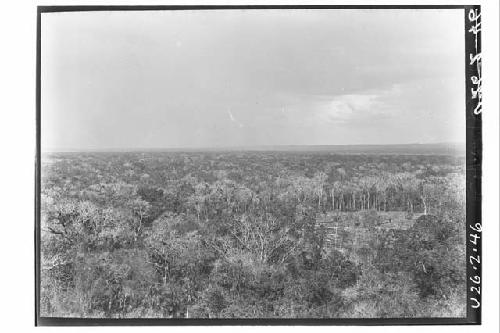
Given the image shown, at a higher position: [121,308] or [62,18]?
[62,18]

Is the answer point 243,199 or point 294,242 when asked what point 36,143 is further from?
point 294,242

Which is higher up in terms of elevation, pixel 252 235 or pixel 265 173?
pixel 265 173

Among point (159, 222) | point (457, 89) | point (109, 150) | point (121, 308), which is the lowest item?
point (121, 308)

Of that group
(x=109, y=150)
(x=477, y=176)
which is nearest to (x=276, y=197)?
(x=109, y=150)
